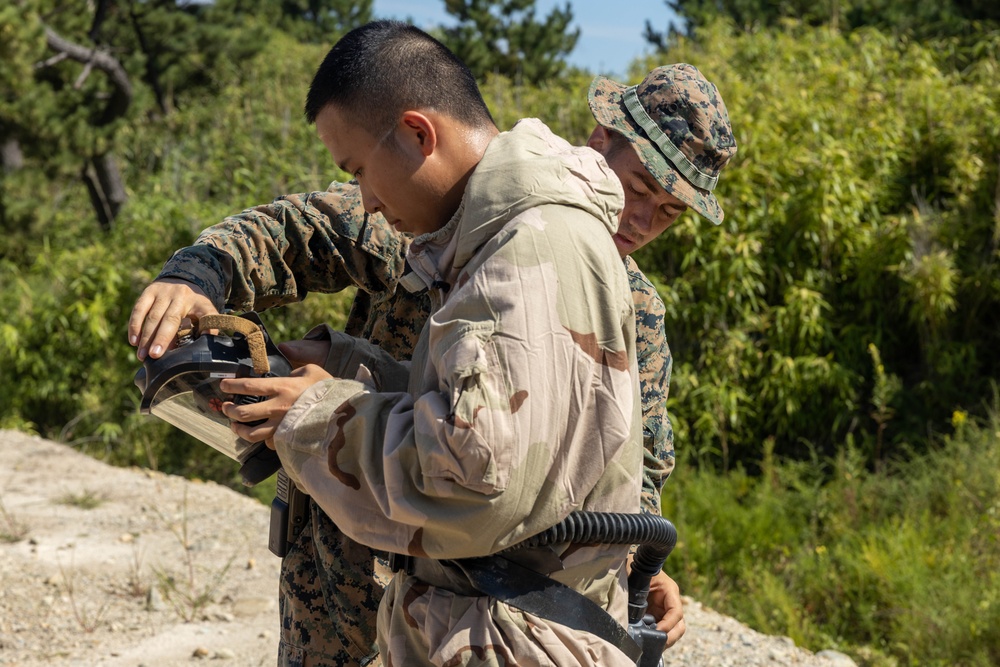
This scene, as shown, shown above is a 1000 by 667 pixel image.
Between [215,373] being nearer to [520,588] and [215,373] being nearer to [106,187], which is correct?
[520,588]

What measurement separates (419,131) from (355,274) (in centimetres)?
81

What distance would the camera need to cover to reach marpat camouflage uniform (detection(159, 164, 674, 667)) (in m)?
1.81

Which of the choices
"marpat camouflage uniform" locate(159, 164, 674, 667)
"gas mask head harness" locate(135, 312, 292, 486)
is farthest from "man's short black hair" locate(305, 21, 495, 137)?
"marpat camouflage uniform" locate(159, 164, 674, 667)

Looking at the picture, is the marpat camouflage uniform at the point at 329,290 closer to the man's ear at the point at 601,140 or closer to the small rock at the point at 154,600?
the man's ear at the point at 601,140

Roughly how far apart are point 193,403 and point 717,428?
4.69 meters

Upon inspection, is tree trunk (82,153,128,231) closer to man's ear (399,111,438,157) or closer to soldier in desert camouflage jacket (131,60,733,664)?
soldier in desert camouflage jacket (131,60,733,664)

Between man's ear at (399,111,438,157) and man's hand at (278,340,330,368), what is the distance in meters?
0.43

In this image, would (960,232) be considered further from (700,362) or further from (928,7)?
(928,7)

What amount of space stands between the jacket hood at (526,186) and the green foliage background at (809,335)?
11.0 ft

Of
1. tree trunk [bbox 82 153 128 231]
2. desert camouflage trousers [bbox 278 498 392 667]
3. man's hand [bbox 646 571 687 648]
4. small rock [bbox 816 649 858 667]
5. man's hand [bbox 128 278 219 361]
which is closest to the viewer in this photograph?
man's hand [bbox 128 278 219 361]

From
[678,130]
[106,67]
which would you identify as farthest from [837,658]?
[106,67]

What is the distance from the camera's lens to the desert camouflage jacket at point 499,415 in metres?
1.12

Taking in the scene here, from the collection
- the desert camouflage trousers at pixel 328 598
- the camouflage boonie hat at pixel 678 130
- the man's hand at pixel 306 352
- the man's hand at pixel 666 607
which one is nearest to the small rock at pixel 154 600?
the desert camouflage trousers at pixel 328 598

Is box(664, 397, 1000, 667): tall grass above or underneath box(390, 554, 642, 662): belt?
underneath
